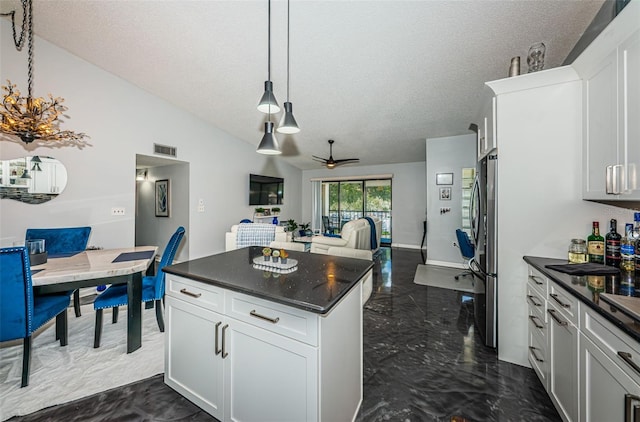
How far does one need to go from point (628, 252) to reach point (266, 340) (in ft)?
7.13

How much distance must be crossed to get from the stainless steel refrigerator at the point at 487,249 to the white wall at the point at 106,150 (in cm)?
465

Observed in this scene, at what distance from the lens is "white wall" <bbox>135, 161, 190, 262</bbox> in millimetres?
5027

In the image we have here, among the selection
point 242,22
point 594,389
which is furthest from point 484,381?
Result: point 242,22

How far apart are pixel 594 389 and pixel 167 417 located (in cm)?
222

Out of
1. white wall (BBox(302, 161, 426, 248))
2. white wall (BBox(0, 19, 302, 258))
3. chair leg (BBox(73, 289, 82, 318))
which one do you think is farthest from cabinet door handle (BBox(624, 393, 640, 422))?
white wall (BBox(302, 161, 426, 248))

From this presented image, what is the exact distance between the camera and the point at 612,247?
1589 mm

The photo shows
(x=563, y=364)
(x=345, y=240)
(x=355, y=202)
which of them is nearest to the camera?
(x=563, y=364)

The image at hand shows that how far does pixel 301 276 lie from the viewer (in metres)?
1.45

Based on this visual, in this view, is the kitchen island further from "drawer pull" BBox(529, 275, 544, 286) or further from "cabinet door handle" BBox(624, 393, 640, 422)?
"drawer pull" BBox(529, 275, 544, 286)

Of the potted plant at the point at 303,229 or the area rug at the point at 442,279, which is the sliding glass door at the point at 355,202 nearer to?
the potted plant at the point at 303,229

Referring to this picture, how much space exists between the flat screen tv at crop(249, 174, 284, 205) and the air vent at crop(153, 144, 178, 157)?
1896 mm

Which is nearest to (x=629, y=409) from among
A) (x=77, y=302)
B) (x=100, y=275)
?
(x=100, y=275)

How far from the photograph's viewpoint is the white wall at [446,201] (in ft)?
16.3

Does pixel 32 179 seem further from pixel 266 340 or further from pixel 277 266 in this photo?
pixel 266 340
